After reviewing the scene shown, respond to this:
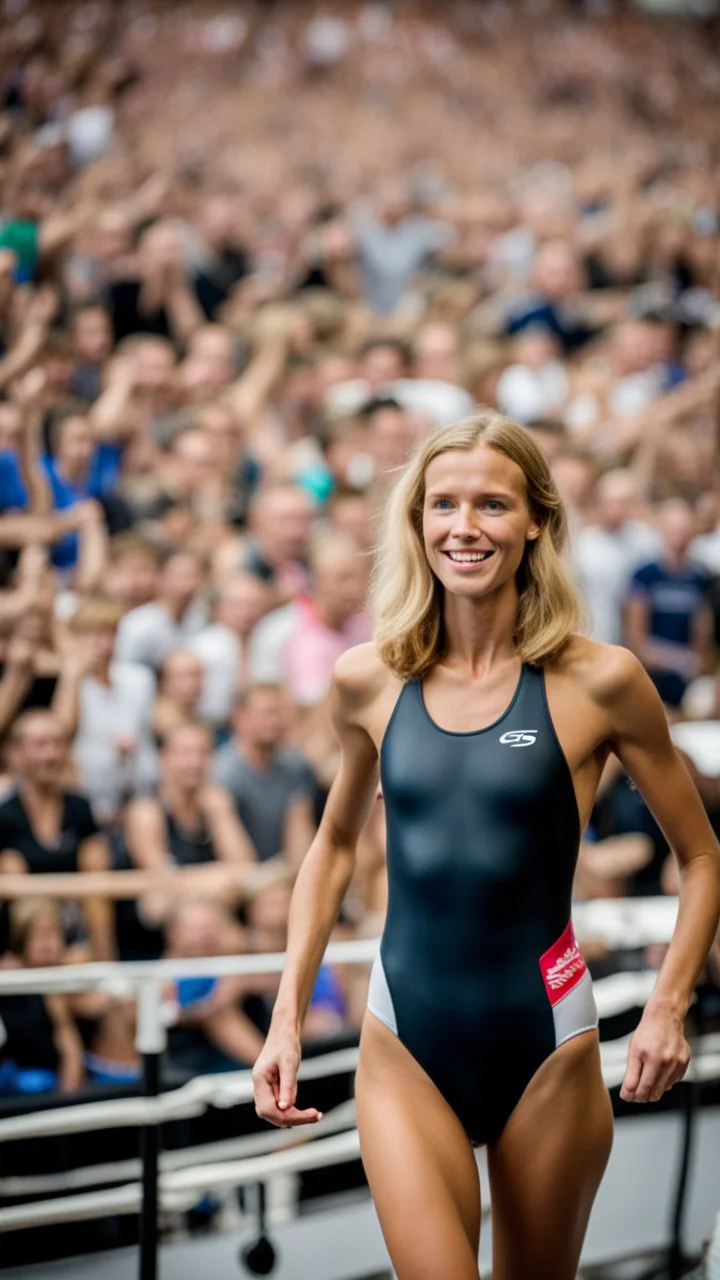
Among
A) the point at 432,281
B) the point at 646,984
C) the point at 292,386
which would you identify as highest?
the point at 432,281

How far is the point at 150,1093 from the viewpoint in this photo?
272 cm

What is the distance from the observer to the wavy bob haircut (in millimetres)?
2037

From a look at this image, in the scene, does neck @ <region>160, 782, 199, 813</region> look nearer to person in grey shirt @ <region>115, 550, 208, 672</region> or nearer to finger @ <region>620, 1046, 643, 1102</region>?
person in grey shirt @ <region>115, 550, 208, 672</region>

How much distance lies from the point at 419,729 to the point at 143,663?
3227 millimetres

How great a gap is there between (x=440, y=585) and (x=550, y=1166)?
798 millimetres

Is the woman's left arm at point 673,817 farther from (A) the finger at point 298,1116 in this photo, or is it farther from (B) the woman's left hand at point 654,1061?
(A) the finger at point 298,1116

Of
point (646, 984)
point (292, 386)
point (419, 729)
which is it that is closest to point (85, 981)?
point (419, 729)

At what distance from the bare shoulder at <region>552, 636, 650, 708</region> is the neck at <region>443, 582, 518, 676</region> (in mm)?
83

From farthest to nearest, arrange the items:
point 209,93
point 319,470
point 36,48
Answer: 1. point 209,93
2. point 36,48
3. point 319,470

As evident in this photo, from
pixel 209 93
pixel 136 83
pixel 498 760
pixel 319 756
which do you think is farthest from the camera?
pixel 209 93

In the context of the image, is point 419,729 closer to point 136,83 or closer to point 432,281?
point 432,281

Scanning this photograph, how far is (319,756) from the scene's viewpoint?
4.95 metres

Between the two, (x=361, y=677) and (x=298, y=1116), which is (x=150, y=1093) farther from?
(x=361, y=677)

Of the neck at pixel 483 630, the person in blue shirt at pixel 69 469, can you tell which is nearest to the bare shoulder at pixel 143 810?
the person in blue shirt at pixel 69 469
